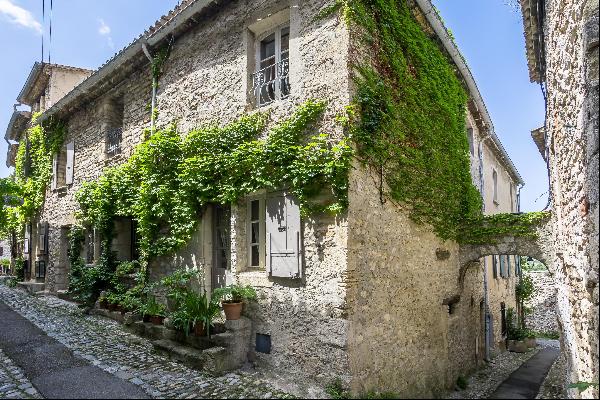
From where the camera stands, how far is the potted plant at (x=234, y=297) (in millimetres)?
5723

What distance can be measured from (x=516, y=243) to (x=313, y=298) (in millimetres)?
4856

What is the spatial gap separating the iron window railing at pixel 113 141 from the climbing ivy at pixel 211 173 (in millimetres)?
891

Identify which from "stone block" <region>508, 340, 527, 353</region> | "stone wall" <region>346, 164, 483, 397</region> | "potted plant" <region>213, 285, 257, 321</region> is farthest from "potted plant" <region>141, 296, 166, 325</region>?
"stone block" <region>508, 340, 527, 353</region>

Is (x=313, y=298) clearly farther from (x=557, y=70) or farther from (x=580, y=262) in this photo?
(x=557, y=70)

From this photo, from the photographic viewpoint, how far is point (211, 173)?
21.6ft

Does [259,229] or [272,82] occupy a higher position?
[272,82]

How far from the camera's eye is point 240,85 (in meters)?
6.64

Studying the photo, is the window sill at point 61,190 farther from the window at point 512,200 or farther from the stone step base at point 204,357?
the window at point 512,200

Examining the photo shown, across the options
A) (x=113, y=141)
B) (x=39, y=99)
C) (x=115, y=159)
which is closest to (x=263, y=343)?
(x=115, y=159)

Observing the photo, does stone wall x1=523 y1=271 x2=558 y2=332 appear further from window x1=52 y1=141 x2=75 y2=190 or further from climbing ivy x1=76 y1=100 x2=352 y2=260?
window x1=52 y1=141 x2=75 y2=190

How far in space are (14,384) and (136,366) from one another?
1396 mm

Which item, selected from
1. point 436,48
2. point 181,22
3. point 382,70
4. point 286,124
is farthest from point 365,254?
point 181,22

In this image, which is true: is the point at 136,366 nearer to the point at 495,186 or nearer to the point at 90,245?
the point at 90,245

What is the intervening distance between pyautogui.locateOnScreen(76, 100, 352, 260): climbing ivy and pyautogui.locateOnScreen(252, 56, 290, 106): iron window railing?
47 centimetres
